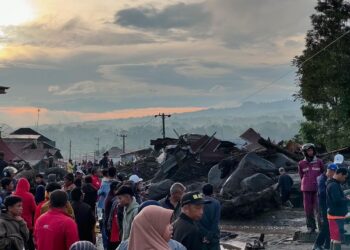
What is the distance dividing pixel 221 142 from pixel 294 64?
34.6 feet

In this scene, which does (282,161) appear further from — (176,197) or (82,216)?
(176,197)

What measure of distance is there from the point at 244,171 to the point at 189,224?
1474 centimetres

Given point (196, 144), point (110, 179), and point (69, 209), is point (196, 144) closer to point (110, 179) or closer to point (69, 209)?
point (110, 179)

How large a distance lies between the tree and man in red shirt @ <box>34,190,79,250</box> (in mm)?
27179

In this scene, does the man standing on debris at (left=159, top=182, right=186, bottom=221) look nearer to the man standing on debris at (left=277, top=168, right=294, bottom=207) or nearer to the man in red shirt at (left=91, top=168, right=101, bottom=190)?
the man in red shirt at (left=91, top=168, right=101, bottom=190)

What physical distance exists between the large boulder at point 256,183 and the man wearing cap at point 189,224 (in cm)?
1322

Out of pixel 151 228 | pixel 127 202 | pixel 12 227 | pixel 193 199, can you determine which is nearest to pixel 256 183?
pixel 127 202

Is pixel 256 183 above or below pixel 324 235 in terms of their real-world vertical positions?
above

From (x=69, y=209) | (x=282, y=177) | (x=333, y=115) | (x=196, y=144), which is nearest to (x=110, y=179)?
(x=69, y=209)

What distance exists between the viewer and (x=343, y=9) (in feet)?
108

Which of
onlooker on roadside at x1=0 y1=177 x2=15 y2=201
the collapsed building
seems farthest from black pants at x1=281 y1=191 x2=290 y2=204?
onlooker on roadside at x1=0 y1=177 x2=15 y2=201

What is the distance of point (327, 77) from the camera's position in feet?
106

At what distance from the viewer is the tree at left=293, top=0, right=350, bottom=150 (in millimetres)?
31578

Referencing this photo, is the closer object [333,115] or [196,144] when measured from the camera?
[196,144]
